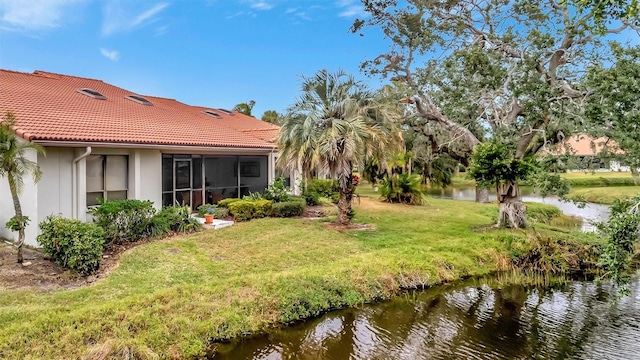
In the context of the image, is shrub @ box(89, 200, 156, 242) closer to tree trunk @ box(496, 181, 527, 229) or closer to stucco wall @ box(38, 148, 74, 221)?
stucco wall @ box(38, 148, 74, 221)

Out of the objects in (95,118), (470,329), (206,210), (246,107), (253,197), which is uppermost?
(246,107)

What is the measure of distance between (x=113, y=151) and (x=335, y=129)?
7016 millimetres

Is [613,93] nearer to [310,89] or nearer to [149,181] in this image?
[310,89]

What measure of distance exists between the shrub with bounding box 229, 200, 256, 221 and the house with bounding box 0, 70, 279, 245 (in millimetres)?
1882

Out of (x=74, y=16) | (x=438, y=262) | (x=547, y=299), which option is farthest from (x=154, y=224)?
(x=74, y=16)

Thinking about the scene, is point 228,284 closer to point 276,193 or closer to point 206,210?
point 206,210

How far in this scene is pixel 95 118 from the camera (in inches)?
514

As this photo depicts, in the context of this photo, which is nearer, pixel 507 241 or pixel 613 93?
pixel 613 93

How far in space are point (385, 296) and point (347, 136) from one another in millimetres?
5480

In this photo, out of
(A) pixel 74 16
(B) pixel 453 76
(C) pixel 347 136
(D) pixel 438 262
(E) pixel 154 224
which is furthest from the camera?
(A) pixel 74 16

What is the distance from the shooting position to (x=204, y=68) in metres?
27.2

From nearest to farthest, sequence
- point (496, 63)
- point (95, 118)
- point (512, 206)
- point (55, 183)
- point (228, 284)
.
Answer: point (228, 284) < point (55, 183) < point (95, 118) < point (496, 63) < point (512, 206)

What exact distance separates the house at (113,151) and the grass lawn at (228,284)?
2821 mm

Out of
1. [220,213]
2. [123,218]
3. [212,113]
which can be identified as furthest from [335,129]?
[212,113]
